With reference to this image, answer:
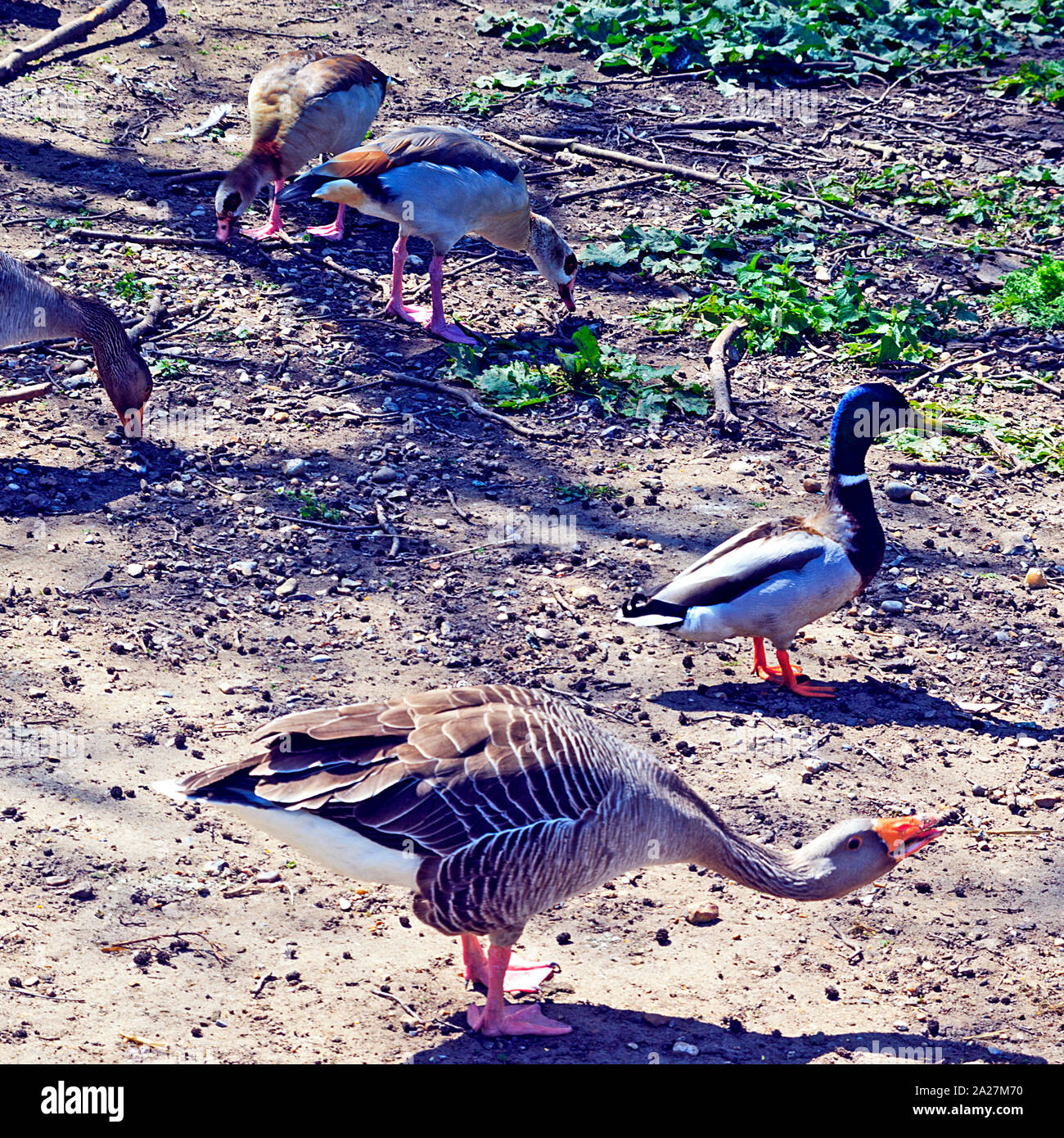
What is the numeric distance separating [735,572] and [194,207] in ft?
20.3

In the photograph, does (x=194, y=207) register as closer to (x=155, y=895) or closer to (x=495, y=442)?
(x=495, y=442)

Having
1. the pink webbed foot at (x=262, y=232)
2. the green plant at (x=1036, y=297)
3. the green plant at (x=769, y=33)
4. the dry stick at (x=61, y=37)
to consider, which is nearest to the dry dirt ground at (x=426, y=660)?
the pink webbed foot at (x=262, y=232)

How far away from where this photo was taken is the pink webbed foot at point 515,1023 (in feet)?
14.4

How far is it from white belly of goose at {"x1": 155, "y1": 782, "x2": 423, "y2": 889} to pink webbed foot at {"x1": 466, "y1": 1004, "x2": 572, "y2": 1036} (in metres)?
0.58

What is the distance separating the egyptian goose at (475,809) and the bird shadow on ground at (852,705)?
1.60 m

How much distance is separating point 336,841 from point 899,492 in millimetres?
4801

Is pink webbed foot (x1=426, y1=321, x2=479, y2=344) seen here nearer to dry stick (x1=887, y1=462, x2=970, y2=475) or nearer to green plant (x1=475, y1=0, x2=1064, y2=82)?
dry stick (x1=887, y1=462, x2=970, y2=475)

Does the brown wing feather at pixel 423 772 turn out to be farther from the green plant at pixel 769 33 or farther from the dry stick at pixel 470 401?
the green plant at pixel 769 33

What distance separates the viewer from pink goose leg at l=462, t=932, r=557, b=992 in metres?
4.62

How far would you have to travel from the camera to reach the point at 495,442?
8.11 m

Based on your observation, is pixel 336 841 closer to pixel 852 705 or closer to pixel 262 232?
pixel 852 705

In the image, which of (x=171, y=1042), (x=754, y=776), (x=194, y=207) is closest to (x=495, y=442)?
(x=754, y=776)

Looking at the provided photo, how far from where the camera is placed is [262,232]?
10008 millimetres

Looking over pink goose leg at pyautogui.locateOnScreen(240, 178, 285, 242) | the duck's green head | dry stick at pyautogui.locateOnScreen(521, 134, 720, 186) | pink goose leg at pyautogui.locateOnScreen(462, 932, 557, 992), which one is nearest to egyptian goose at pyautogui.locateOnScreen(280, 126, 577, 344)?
pink goose leg at pyautogui.locateOnScreen(240, 178, 285, 242)
